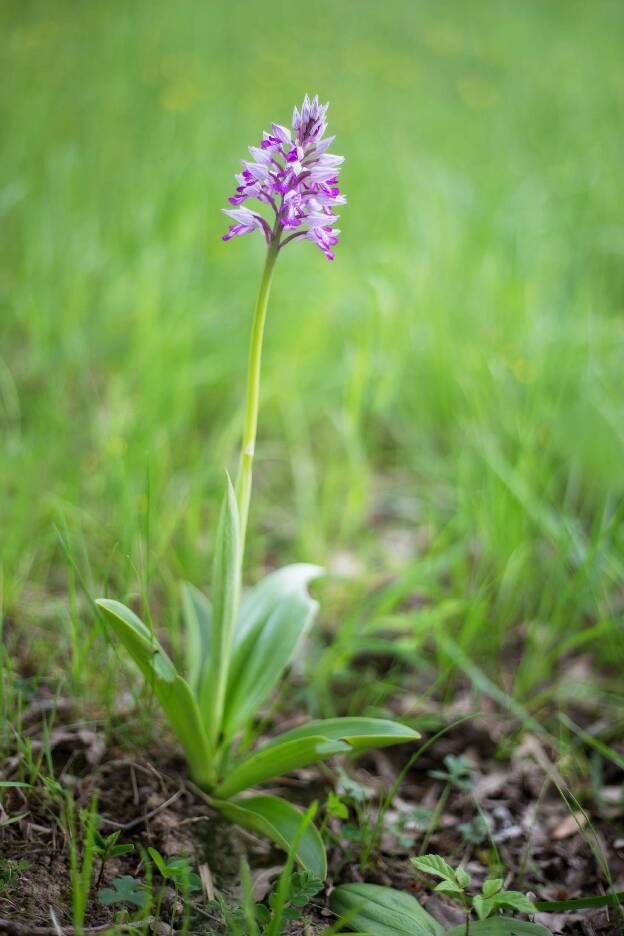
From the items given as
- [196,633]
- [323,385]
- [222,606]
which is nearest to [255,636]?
[196,633]

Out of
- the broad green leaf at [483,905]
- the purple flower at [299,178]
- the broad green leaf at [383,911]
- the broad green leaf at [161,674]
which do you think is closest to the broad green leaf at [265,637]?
the broad green leaf at [161,674]

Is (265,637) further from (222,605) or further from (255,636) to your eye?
(222,605)

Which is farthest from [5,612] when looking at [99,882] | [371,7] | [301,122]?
[371,7]

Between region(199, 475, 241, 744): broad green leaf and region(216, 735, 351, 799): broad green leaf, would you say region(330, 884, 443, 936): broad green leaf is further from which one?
region(199, 475, 241, 744): broad green leaf

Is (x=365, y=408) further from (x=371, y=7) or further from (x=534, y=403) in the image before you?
(x=371, y=7)

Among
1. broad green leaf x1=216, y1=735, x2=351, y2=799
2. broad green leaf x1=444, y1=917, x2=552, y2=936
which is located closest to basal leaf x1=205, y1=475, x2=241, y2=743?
broad green leaf x1=216, y1=735, x2=351, y2=799

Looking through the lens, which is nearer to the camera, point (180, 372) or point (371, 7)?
point (180, 372)

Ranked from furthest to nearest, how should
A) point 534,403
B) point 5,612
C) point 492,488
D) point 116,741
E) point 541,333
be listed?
1. point 541,333
2. point 534,403
3. point 492,488
4. point 5,612
5. point 116,741
